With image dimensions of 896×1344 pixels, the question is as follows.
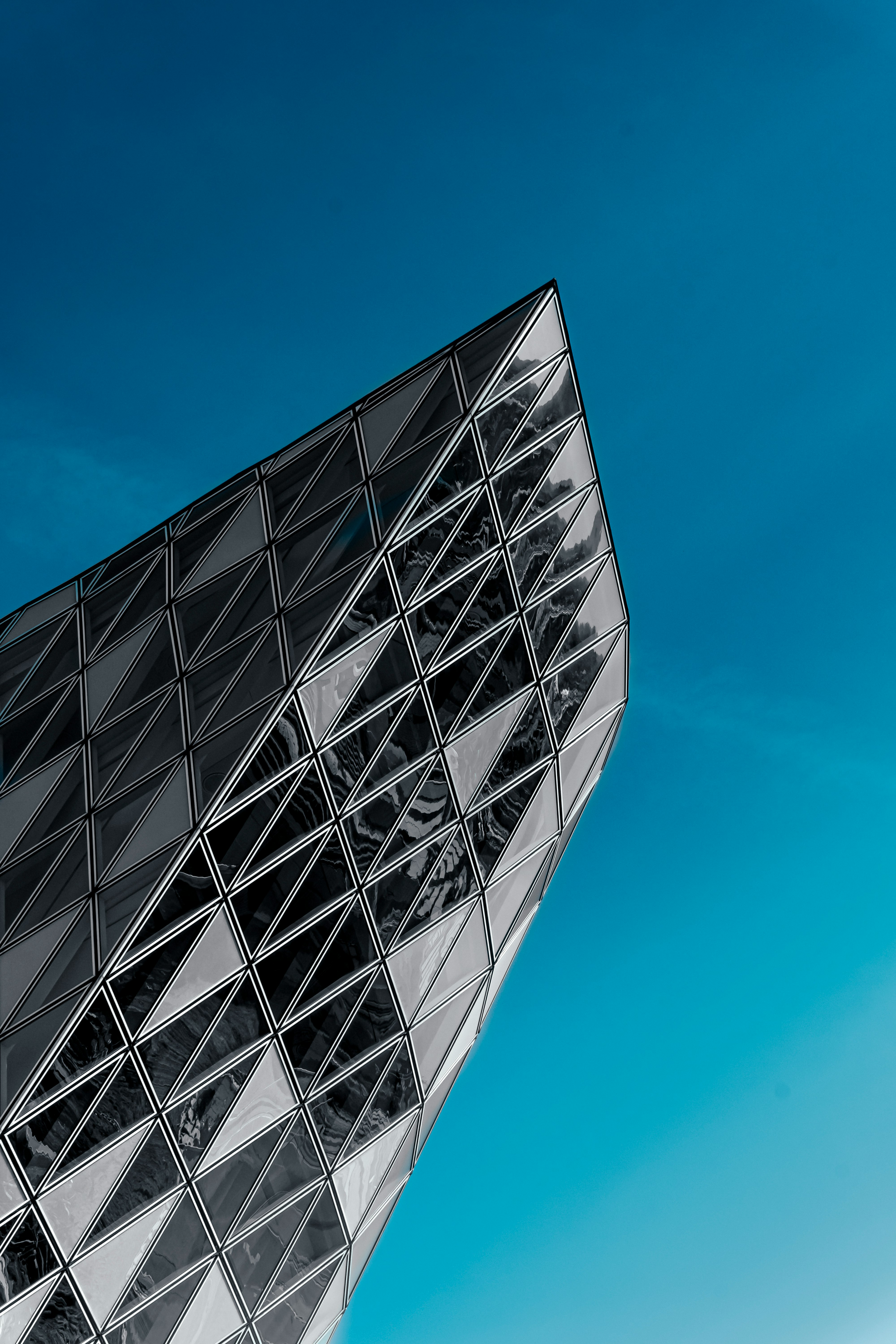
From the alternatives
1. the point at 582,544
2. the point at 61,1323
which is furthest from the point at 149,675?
the point at 61,1323

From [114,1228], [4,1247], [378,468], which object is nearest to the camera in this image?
[4,1247]

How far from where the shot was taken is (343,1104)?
830 inches

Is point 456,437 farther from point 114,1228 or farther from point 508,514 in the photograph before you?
point 114,1228

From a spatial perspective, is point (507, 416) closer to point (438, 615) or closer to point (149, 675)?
point (438, 615)

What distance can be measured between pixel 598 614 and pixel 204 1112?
48.1 ft

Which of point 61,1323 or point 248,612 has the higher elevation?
point 248,612

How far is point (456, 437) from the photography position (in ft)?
68.4

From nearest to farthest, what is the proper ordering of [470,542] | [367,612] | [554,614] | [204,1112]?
1. [204,1112]
2. [367,612]
3. [470,542]
4. [554,614]

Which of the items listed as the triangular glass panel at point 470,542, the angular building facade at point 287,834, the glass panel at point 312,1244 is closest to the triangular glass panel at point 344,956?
the angular building facade at point 287,834

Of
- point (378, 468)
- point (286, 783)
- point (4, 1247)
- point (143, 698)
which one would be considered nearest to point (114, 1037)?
point (4, 1247)

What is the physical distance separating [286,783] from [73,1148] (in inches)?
277

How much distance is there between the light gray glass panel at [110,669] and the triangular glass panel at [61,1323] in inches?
420

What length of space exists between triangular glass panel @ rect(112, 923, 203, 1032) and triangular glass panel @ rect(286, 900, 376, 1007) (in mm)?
3138

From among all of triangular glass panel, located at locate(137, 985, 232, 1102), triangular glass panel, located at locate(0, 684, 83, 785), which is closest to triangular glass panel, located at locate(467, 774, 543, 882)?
triangular glass panel, located at locate(137, 985, 232, 1102)
